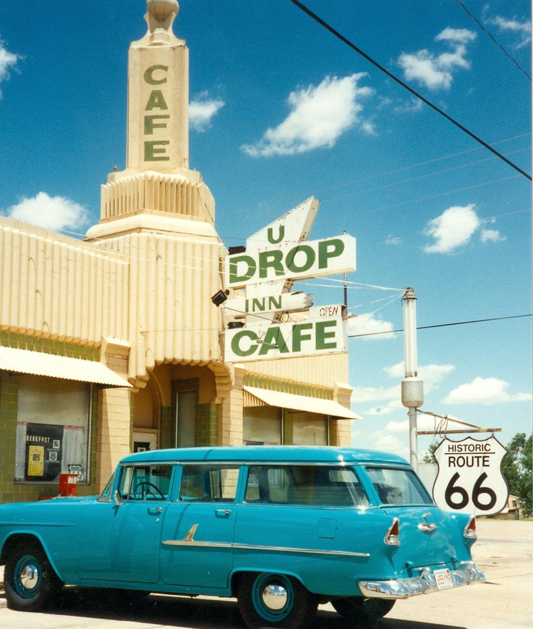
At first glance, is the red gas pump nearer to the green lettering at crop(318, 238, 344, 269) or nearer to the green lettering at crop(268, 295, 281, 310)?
the green lettering at crop(268, 295, 281, 310)

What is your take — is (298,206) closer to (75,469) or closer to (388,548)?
(75,469)

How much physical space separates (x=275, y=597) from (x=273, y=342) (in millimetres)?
11404

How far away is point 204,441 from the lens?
2091 centimetres

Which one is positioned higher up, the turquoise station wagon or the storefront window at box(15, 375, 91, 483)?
the storefront window at box(15, 375, 91, 483)

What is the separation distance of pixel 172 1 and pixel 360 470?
1840 centimetres

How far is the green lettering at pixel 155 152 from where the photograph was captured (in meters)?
21.8

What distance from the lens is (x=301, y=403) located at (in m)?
23.5

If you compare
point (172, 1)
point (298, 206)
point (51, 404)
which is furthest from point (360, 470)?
point (172, 1)

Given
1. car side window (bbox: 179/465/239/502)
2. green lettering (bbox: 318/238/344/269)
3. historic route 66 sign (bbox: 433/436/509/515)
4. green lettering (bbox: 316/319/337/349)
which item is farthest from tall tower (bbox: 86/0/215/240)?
car side window (bbox: 179/465/239/502)

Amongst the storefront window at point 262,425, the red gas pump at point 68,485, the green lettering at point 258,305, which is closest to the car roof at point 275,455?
the red gas pump at point 68,485

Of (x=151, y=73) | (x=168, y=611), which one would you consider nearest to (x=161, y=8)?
(x=151, y=73)

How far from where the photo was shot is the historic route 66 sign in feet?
43.7

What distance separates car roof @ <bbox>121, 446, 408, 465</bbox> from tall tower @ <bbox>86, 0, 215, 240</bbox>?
11.8m

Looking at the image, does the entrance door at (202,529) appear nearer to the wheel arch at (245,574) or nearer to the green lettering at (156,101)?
the wheel arch at (245,574)
